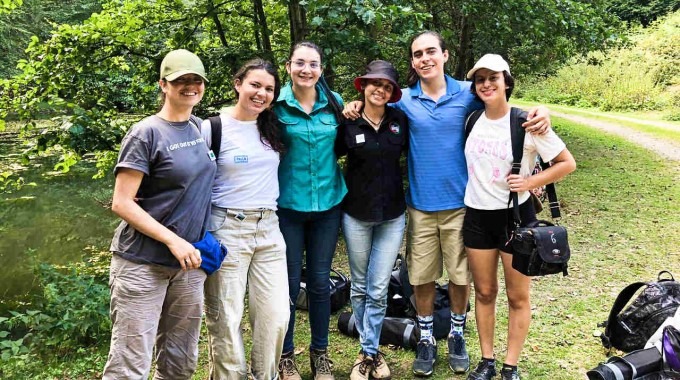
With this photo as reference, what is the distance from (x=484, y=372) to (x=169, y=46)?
4.87 m

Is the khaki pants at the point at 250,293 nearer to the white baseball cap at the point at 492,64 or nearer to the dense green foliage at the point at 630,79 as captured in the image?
the white baseball cap at the point at 492,64

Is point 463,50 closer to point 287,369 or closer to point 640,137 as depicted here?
point 287,369

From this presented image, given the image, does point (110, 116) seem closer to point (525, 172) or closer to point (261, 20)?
point (261, 20)

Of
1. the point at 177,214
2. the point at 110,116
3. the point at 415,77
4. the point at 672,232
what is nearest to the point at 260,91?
the point at 177,214

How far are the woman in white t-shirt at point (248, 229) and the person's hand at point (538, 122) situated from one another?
1.36m

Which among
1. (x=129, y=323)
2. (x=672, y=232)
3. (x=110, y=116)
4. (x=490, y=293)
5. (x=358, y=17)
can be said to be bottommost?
(x=672, y=232)

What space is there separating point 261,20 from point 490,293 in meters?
4.56

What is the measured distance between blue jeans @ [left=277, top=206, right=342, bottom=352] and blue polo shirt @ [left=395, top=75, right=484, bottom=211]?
1.89 feet

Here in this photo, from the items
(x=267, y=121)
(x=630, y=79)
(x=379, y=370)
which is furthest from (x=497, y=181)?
(x=630, y=79)

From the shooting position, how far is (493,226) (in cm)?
289

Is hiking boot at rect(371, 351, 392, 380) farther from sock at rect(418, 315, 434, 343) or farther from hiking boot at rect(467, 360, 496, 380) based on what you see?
hiking boot at rect(467, 360, 496, 380)

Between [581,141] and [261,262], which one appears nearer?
[261,262]

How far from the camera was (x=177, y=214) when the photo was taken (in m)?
2.31

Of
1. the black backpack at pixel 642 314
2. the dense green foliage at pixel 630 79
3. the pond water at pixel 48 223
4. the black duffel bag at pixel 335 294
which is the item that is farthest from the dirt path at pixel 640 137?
the pond water at pixel 48 223
